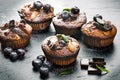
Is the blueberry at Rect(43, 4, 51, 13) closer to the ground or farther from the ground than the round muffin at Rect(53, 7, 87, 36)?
farther from the ground

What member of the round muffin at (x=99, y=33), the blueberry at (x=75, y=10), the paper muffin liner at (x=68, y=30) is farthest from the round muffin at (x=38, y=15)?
the round muffin at (x=99, y=33)

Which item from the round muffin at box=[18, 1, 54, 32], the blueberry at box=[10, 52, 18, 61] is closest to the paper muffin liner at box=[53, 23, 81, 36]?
the round muffin at box=[18, 1, 54, 32]

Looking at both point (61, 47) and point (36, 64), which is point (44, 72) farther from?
point (61, 47)

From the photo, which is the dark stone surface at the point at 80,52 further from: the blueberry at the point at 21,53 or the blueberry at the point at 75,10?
the blueberry at the point at 75,10

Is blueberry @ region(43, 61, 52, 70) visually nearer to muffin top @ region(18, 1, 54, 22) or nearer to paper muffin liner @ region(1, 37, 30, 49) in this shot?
paper muffin liner @ region(1, 37, 30, 49)

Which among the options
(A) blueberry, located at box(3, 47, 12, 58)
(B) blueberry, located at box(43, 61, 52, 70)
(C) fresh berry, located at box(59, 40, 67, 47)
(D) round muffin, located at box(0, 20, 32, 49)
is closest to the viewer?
(B) blueberry, located at box(43, 61, 52, 70)

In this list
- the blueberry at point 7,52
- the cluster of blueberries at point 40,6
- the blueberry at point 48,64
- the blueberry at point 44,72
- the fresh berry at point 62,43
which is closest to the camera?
the blueberry at point 44,72
